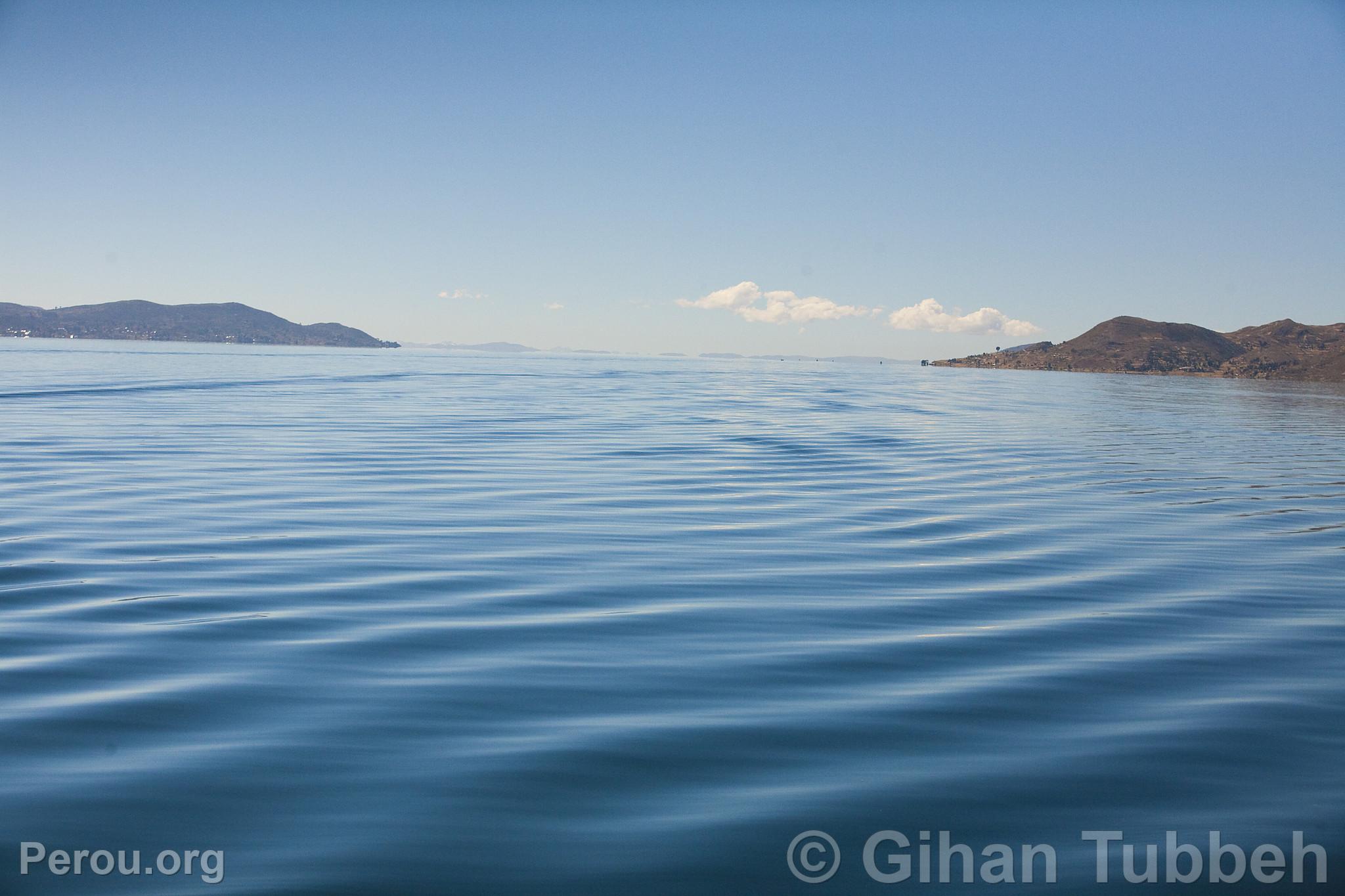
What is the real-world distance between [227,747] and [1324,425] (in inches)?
1700

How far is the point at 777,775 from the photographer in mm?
4477

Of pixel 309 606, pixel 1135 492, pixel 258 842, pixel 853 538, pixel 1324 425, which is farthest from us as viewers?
pixel 1324 425

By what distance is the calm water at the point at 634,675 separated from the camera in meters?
3.97

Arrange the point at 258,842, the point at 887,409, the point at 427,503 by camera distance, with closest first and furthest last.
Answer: the point at 258,842
the point at 427,503
the point at 887,409

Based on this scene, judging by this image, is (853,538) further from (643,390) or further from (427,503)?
(643,390)

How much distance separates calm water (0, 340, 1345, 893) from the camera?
3969 millimetres

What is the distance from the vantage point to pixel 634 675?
19.4 feet

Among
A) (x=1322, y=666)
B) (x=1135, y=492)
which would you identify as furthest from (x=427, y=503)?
(x=1135, y=492)

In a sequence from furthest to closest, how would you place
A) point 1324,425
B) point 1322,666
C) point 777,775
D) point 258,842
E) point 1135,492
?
point 1324,425, point 1135,492, point 1322,666, point 777,775, point 258,842

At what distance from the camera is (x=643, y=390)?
54.0m

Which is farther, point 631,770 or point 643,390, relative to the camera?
point 643,390

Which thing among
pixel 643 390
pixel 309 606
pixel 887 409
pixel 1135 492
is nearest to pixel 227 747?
pixel 309 606

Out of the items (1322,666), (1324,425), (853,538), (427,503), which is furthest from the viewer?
(1324,425)

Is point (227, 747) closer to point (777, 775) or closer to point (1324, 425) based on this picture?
point (777, 775)
